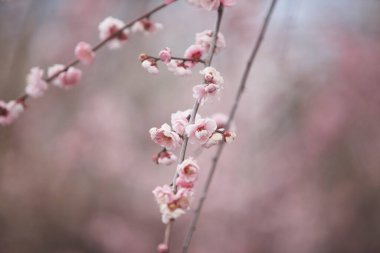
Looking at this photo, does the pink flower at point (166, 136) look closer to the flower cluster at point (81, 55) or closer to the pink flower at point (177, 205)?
the pink flower at point (177, 205)

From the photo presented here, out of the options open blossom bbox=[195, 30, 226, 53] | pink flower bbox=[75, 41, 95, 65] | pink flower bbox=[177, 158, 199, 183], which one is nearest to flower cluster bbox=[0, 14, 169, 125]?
pink flower bbox=[75, 41, 95, 65]

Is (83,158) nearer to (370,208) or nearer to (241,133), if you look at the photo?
(241,133)

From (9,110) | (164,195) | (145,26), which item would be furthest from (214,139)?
(9,110)

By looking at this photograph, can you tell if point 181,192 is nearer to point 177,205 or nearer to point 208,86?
point 177,205

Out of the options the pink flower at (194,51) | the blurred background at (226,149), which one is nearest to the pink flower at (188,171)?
the pink flower at (194,51)

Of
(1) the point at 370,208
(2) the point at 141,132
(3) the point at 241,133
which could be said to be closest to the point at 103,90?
(2) the point at 141,132
